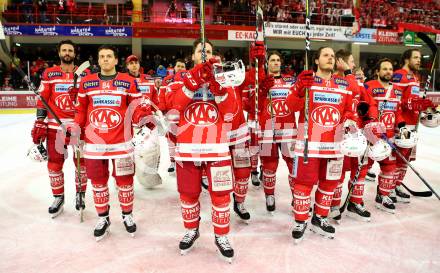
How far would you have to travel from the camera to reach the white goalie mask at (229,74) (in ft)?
8.01

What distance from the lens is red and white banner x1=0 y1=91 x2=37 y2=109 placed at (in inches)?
424

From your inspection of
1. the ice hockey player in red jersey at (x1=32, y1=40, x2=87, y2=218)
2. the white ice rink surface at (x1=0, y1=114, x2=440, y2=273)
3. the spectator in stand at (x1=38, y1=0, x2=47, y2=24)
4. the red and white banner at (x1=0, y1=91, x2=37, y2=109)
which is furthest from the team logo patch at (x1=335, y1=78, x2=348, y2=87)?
the spectator in stand at (x1=38, y1=0, x2=47, y2=24)

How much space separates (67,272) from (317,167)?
2.02 metres

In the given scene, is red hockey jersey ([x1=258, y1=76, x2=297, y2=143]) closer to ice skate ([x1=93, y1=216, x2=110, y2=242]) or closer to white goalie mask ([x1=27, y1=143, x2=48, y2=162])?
ice skate ([x1=93, y1=216, x2=110, y2=242])

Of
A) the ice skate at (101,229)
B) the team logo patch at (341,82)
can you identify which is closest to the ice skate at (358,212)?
the team logo patch at (341,82)

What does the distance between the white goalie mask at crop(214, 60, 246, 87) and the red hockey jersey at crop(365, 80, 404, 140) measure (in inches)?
71.7

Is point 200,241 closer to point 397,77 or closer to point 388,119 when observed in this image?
point 388,119

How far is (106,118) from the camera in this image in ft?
10.1

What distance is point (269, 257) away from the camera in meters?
2.89

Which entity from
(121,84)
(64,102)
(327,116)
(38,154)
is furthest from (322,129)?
(38,154)

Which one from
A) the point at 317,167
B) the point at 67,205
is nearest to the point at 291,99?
A: the point at 317,167

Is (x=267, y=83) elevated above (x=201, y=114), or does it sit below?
above

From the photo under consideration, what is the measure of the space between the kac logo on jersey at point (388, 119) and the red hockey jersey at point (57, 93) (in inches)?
115

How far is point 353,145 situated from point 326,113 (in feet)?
1.11
